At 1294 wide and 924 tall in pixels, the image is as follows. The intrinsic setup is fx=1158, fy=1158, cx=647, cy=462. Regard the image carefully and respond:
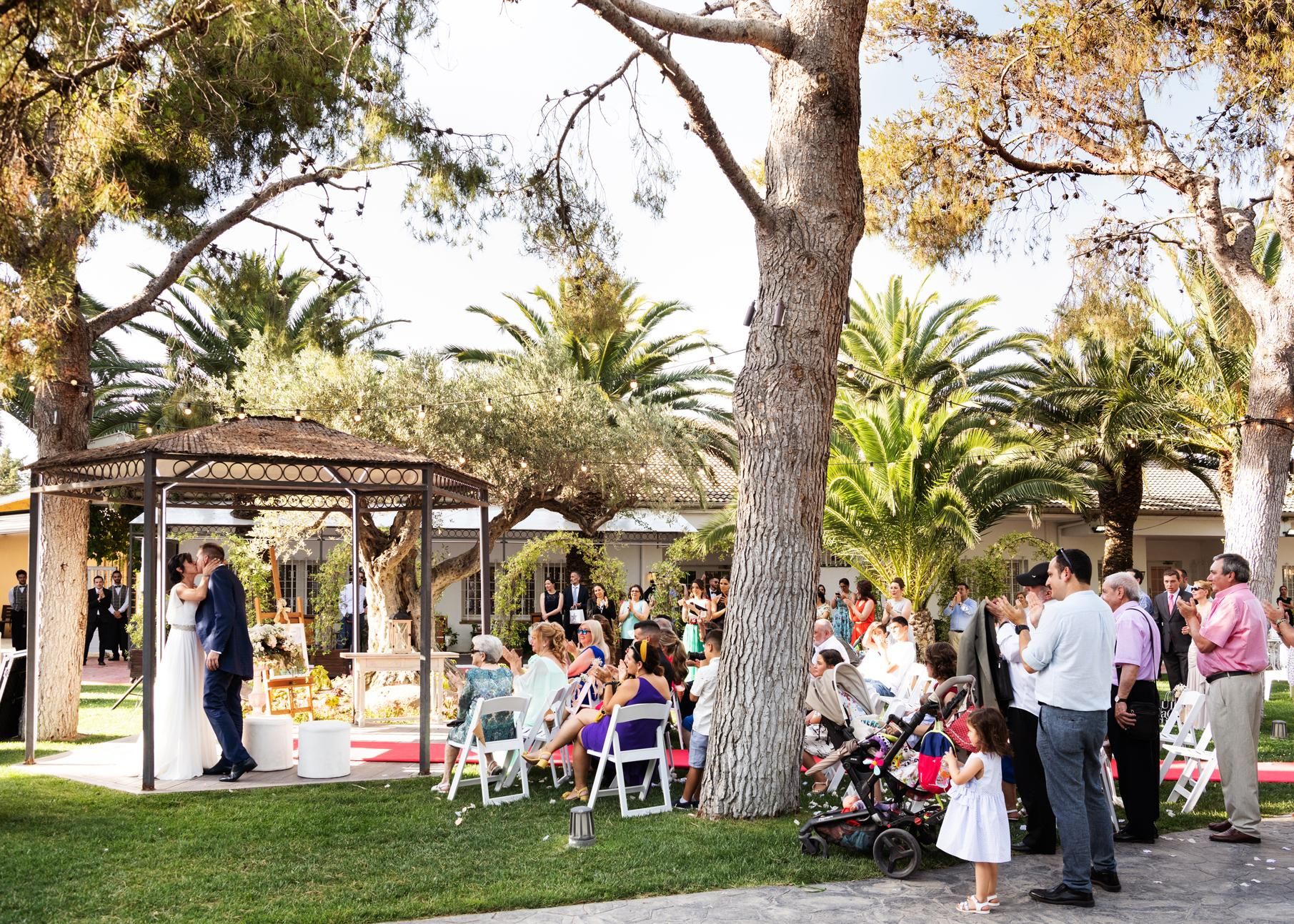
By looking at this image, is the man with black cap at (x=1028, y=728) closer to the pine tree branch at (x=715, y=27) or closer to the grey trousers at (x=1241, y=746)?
the grey trousers at (x=1241, y=746)

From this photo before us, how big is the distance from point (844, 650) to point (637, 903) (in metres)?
5.38

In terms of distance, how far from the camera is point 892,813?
21.8 feet

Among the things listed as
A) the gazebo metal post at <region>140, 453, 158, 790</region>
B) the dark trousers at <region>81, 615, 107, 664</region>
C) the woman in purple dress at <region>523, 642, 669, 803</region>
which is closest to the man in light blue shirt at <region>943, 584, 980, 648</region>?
the woman in purple dress at <region>523, 642, 669, 803</region>

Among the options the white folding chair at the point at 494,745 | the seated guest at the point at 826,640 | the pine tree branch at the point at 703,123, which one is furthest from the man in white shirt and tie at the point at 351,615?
the pine tree branch at the point at 703,123

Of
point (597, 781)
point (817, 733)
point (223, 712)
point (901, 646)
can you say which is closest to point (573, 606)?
point (901, 646)

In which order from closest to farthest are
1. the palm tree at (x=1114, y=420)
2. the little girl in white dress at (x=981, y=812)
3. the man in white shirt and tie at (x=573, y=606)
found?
the little girl in white dress at (x=981, y=812) < the man in white shirt and tie at (x=573, y=606) < the palm tree at (x=1114, y=420)

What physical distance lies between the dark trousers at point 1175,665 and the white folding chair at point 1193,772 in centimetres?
481

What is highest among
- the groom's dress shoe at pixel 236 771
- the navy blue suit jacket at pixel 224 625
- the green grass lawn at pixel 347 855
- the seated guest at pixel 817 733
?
the navy blue suit jacket at pixel 224 625

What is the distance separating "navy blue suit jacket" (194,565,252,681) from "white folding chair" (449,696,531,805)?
2062mm

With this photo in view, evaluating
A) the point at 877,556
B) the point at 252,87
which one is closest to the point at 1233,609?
the point at 252,87

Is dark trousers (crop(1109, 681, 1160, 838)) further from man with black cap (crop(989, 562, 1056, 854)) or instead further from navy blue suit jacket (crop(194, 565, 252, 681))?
navy blue suit jacket (crop(194, 565, 252, 681))

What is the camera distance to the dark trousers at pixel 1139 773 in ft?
23.8

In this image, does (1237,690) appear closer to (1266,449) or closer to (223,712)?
(1266,449)

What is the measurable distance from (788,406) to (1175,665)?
8.22 m
